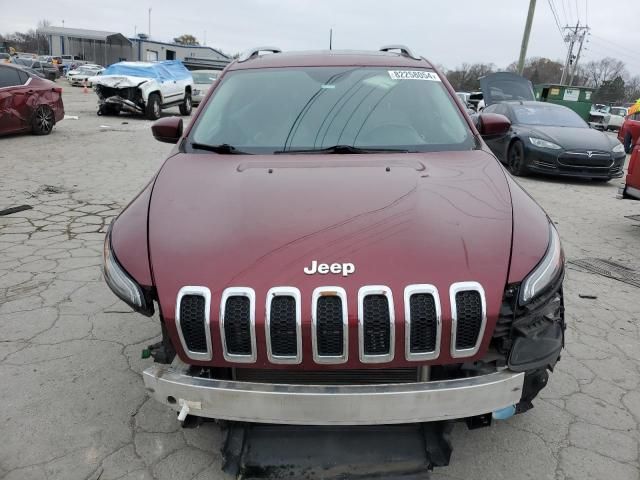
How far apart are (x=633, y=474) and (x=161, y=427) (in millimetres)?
2147

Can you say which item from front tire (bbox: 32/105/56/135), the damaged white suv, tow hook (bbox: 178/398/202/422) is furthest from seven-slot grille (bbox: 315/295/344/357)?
the damaged white suv

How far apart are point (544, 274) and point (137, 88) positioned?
49.4ft

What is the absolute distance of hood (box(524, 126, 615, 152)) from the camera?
8.71 meters

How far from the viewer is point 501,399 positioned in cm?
178

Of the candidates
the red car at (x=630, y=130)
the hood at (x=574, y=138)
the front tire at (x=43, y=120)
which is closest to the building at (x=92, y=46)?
the front tire at (x=43, y=120)

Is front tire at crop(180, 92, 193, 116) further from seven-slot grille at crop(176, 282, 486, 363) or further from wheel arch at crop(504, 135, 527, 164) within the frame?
seven-slot grille at crop(176, 282, 486, 363)

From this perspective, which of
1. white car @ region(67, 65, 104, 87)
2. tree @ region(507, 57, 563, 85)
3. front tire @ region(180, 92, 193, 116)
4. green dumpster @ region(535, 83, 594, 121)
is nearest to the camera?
front tire @ region(180, 92, 193, 116)

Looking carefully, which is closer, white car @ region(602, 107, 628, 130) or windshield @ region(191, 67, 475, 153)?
windshield @ region(191, 67, 475, 153)

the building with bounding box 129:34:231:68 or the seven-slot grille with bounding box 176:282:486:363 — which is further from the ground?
the building with bounding box 129:34:231:68

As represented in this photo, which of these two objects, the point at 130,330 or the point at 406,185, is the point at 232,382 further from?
the point at 130,330

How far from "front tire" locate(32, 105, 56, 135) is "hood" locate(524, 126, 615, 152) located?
10.3m

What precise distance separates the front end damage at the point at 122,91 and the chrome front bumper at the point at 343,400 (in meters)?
14.7

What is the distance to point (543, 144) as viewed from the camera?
28.8ft

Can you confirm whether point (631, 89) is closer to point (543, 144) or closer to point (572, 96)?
point (572, 96)
